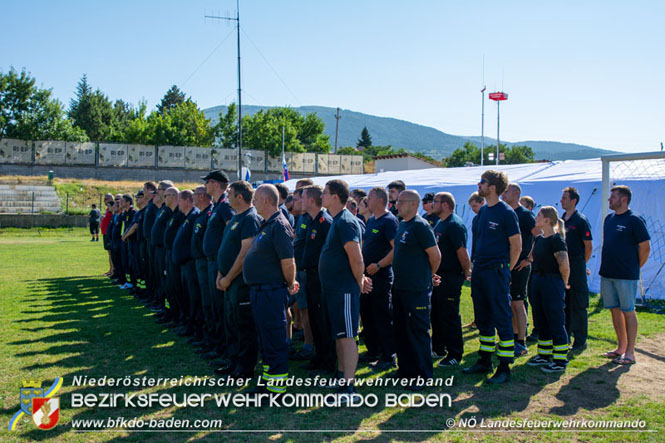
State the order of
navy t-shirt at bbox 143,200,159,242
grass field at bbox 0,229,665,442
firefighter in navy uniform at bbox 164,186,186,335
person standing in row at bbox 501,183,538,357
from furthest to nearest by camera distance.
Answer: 1. navy t-shirt at bbox 143,200,159,242
2. firefighter in navy uniform at bbox 164,186,186,335
3. person standing in row at bbox 501,183,538,357
4. grass field at bbox 0,229,665,442

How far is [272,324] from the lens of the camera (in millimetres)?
4785

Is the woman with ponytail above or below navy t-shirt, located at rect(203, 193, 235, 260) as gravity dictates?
below

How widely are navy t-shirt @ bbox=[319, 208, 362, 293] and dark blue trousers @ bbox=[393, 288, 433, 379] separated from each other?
0.60 metres

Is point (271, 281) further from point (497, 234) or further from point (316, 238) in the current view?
point (497, 234)

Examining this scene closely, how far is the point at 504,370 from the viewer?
5.51m

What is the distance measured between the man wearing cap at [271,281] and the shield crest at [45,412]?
1849mm

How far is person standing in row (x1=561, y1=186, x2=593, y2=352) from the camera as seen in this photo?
6895mm

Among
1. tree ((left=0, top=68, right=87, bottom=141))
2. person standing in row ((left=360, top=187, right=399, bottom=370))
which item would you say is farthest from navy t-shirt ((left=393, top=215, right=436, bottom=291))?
tree ((left=0, top=68, right=87, bottom=141))

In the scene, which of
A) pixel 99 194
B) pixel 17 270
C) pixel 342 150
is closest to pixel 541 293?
pixel 17 270

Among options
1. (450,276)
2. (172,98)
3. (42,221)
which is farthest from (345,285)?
(172,98)

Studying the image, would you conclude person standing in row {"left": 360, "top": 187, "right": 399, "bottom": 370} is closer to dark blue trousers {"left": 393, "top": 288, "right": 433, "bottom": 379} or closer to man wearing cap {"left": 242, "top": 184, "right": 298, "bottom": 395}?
dark blue trousers {"left": 393, "top": 288, "right": 433, "bottom": 379}

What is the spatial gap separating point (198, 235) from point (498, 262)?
3614 mm

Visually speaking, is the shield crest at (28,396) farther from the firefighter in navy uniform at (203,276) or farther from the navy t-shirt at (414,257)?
the navy t-shirt at (414,257)

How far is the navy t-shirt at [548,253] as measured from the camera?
5980mm
